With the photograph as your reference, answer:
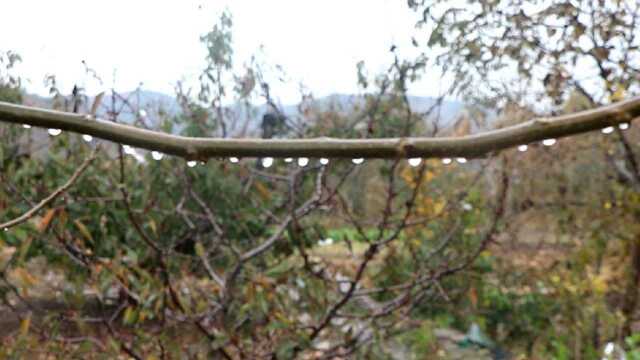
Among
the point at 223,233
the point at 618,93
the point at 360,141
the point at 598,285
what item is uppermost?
the point at 618,93

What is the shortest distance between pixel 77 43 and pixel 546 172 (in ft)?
12.0

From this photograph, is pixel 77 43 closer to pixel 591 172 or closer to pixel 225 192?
pixel 225 192

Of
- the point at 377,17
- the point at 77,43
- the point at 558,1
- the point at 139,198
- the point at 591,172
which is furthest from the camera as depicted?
the point at 591,172

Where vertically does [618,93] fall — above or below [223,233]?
above

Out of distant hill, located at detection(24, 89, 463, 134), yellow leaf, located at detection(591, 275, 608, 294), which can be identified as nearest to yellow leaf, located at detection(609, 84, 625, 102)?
distant hill, located at detection(24, 89, 463, 134)

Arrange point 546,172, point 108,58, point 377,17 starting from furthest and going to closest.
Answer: point 546,172 → point 377,17 → point 108,58

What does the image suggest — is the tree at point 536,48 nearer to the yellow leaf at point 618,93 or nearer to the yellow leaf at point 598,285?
the yellow leaf at point 618,93

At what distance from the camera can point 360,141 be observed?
1.61 feet

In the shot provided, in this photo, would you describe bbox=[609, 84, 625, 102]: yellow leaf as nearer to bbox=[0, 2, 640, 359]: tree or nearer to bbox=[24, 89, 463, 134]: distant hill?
bbox=[0, 2, 640, 359]: tree

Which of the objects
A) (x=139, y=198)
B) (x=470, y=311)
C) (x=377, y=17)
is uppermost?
(x=377, y=17)

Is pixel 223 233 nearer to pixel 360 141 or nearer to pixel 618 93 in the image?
pixel 618 93

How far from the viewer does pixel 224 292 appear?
6.58 feet

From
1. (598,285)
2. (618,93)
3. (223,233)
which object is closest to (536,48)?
(618,93)

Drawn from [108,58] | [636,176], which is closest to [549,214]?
[636,176]
